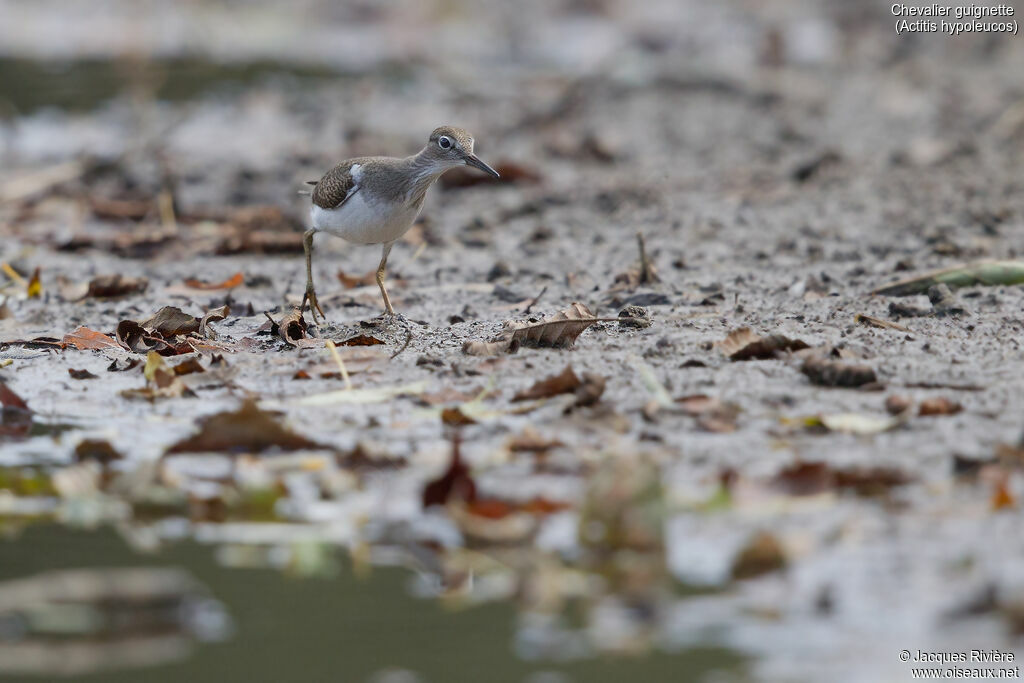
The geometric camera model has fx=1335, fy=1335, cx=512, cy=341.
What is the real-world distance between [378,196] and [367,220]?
128 mm

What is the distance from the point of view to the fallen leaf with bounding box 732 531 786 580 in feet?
11.5

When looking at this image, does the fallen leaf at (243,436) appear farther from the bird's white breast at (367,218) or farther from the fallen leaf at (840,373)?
the bird's white breast at (367,218)

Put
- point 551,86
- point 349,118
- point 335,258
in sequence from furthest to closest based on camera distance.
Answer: point 551,86 → point 349,118 → point 335,258

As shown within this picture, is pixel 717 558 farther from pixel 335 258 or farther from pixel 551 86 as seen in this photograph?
pixel 551 86

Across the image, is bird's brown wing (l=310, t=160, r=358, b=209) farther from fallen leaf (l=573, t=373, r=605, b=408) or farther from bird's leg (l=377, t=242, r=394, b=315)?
fallen leaf (l=573, t=373, r=605, b=408)

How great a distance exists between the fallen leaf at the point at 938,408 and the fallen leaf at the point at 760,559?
1177 millimetres

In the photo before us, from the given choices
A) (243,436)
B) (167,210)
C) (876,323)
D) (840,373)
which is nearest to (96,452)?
(243,436)

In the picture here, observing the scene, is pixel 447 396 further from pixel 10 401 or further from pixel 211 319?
pixel 211 319

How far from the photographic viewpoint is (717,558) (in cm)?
362

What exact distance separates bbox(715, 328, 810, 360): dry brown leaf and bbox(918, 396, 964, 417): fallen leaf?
2.68 feet

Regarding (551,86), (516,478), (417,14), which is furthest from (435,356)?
(417,14)

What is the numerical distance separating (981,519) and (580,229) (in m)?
5.00

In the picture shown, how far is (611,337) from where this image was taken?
5.70 meters

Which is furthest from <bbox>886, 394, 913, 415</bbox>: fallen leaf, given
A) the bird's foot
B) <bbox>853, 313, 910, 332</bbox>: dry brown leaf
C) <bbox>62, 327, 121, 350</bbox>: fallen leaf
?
<bbox>62, 327, 121, 350</bbox>: fallen leaf
